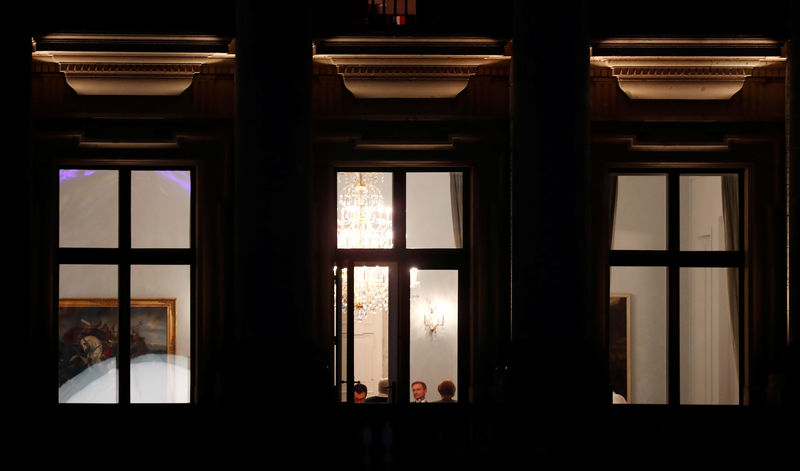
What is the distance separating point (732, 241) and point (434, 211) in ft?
12.7

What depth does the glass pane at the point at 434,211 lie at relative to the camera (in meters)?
10.6

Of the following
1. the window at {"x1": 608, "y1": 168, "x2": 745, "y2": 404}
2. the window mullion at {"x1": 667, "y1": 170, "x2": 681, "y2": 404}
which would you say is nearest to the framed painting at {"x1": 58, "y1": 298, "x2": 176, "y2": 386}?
the window at {"x1": 608, "y1": 168, "x2": 745, "y2": 404}

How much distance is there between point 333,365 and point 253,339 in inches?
85.6

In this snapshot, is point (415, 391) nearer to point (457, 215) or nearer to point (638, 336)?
point (457, 215)

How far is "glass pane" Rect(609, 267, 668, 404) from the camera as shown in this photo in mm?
10508

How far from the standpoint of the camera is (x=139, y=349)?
1038 centimetres

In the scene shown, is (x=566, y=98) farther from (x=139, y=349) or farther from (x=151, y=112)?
(x=139, y=349)

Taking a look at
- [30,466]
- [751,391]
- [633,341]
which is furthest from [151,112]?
[751,391]

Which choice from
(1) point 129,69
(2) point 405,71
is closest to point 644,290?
(2) point 405,71

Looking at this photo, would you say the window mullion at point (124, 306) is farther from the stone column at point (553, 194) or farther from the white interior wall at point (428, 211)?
the stone column at point (553, 194)

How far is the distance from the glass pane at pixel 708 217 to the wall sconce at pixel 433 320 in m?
3.25

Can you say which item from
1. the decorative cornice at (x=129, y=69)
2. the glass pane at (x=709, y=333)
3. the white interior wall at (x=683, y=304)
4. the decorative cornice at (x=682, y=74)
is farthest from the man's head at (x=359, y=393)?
the decorative cornice at (x=682, y=74)

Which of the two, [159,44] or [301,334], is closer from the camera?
[301,334]

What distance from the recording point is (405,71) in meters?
10.3
